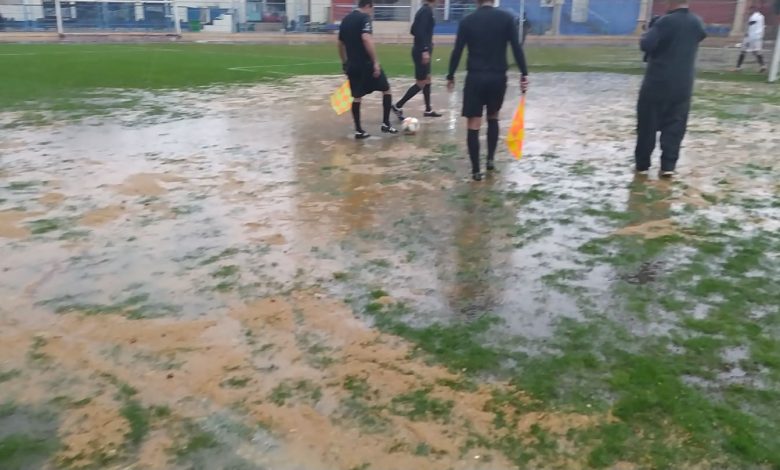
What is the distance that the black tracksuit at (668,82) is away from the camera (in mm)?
7184

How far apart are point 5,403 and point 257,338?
1330mm

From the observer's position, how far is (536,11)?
3541 cm

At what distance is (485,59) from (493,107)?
→ 1.74ft

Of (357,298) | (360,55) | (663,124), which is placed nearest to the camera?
(357,298)

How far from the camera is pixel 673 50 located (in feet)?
23.7

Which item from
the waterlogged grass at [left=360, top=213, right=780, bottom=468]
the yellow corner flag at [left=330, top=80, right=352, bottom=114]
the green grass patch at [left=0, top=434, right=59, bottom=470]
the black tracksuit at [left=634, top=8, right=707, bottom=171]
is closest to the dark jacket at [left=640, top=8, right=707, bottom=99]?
the black tracksuit at [left=634, top=8, right=707, bottom=171]

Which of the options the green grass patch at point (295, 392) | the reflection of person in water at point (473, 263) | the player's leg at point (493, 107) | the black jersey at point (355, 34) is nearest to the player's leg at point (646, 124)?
the player's leg at point (493, 107)

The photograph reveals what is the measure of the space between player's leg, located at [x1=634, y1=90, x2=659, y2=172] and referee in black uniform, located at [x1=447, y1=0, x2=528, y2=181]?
4.63 ft

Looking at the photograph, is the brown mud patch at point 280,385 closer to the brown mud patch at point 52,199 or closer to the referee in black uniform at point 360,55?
the brown mud patch at point 52,199

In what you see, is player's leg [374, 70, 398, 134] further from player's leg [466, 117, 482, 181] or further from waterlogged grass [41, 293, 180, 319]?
waterlogged grass [41, 293, 180, 319]

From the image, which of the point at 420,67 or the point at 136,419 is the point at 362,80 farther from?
the point at 136,419

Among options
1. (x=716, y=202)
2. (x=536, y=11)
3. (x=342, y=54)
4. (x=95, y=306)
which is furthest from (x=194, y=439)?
(x=536, y=11)

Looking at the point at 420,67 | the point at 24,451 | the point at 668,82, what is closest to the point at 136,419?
the point at 24,451

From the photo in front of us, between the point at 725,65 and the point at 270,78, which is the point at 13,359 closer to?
the point at 270,78
